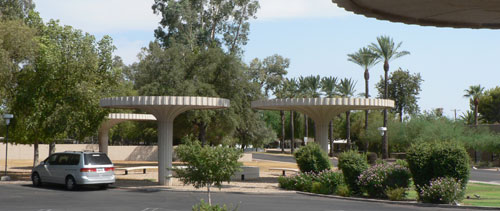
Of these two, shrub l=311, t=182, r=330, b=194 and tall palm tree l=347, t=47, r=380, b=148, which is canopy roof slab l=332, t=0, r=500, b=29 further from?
tall palm tree l=347, t=47, r=380, b=148

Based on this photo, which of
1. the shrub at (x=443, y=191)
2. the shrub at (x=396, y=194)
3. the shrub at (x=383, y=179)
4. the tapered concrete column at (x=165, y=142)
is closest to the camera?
the shrub at (x=443, y=191)

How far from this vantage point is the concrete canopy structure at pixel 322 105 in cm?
2719

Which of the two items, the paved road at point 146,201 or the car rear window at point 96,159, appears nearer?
the paved road at point 146,201

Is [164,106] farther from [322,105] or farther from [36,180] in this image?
[322,105]

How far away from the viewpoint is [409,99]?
8000cm

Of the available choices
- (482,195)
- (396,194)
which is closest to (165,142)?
(396,194)

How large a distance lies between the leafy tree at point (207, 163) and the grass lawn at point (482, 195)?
9.73 meters

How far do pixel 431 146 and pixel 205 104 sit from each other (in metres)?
9.53

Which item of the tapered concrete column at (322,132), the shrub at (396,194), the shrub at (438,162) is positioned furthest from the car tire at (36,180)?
the shrub at (438,162)

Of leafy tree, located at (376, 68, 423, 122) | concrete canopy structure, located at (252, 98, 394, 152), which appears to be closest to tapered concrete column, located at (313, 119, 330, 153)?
concrete canopy structure, located at (252, 98, 394, 152)

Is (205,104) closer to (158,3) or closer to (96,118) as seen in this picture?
(96,118)

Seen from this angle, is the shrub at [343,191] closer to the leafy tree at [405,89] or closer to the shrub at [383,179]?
the shrub at [383,179]

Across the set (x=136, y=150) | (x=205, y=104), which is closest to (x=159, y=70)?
(x=136, y=150)

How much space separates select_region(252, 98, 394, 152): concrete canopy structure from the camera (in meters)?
27.2
